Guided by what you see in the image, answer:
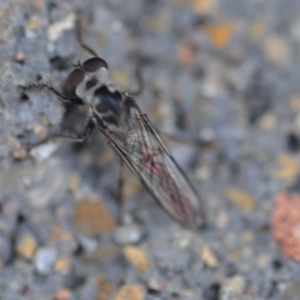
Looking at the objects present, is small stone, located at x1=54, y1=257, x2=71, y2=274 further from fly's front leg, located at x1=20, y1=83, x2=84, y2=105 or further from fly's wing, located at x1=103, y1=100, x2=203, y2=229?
fly's front leg, located at x1=20, y1=83, x2=84, y2=105

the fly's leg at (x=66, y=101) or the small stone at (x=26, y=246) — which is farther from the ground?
the fly's leg at (x=66, y=101)

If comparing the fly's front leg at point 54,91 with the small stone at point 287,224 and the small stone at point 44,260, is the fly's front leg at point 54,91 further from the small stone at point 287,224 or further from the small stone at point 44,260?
the small stone at point 287,224

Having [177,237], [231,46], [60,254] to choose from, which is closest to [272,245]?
[177,237]

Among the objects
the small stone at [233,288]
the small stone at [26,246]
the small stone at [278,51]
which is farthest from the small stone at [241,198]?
the small stone at [26,246]

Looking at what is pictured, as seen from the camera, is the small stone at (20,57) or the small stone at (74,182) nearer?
the small stone at (20,57)

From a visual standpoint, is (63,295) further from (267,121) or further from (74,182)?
(267,121)

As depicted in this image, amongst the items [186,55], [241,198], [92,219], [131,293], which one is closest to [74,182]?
[92,219]
